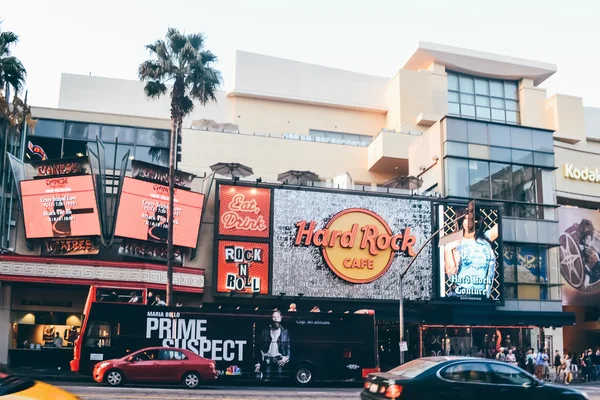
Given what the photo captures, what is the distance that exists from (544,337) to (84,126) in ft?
106

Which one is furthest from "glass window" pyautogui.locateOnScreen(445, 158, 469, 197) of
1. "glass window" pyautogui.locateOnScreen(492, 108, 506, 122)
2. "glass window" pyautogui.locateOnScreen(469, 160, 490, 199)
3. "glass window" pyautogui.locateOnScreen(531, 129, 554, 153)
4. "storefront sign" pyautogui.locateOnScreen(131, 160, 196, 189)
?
"glass window" pyautogui.locateOnScreen(492, 108, 506, 122)

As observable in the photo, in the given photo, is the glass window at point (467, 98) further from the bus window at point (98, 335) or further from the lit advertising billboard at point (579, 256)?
the bus window at point (98, 335)

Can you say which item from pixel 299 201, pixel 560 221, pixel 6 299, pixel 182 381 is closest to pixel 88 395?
pixel 182 381

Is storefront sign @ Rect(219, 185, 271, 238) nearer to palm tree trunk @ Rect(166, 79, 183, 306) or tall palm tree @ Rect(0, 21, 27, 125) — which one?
palm tree trunk @ Rect(166, 79, 183, 306)

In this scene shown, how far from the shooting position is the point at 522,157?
43.9 m

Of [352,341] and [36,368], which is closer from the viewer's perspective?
[352,341]

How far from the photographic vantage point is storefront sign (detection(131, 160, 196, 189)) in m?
35.3

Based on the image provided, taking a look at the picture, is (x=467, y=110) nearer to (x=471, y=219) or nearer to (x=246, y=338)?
(x=471, y=219)

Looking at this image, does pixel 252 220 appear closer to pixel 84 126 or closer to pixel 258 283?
pixel 258 283

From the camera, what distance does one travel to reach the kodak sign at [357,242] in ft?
125

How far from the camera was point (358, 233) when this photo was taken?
38938 mm

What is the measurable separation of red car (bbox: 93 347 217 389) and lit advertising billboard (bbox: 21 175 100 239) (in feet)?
38.2

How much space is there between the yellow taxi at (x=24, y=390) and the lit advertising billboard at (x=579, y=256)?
44.1 m

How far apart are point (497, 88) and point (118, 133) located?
107 ft
